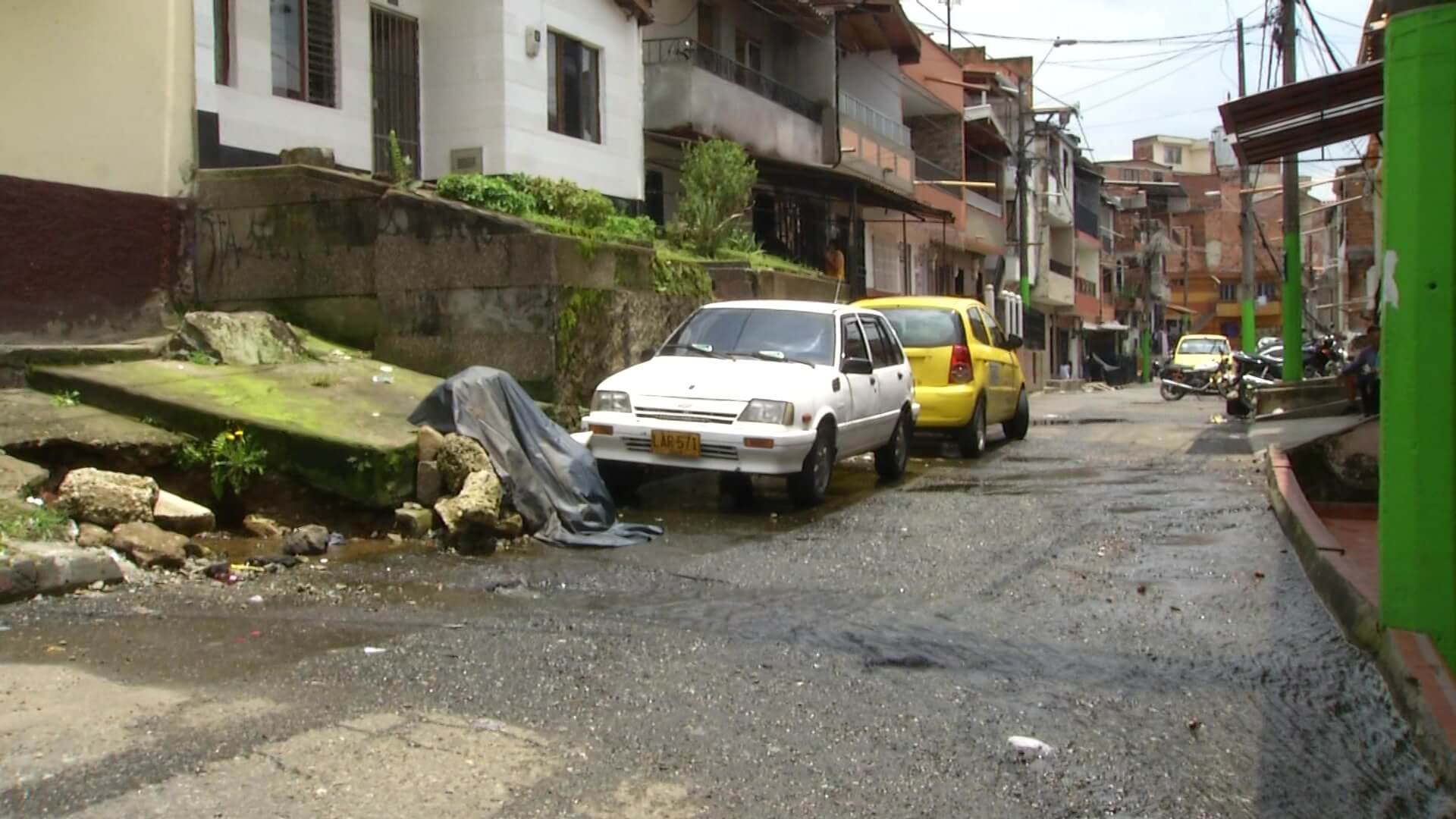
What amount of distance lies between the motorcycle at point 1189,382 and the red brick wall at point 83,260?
22373 mm

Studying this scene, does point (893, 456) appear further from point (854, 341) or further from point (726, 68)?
point (726, 68)

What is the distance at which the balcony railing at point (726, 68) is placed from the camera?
21500 mm

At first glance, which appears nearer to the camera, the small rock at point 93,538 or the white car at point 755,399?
the small rock at point 93,538

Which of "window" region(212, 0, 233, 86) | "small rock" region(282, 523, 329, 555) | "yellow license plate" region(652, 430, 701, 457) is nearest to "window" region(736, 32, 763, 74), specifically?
"window" region(212, 0, 233, 86)

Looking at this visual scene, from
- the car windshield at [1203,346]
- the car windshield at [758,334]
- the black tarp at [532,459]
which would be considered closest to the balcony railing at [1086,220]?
the car windshield at [1203,346]

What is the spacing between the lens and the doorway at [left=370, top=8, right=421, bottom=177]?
15.9 metres

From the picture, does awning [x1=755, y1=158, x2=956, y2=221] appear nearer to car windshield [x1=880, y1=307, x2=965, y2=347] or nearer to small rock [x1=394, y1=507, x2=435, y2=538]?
car windshield [x1=880, y1=307, x2=965, y2=347]

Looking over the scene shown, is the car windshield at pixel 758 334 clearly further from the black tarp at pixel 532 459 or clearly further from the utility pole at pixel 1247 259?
the utility pole at pixel 1247 259

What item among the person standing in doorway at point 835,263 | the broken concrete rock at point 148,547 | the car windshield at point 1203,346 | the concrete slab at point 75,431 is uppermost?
the person standing in doorway at point 835,263

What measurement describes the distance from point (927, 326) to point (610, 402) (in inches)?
218

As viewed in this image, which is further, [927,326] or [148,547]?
[927,326]

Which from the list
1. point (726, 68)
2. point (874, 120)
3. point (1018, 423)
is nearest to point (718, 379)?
point (1018, 423)

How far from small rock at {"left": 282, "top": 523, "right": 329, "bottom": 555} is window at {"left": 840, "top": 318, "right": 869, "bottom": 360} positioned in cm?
488

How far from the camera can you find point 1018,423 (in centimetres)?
1655
